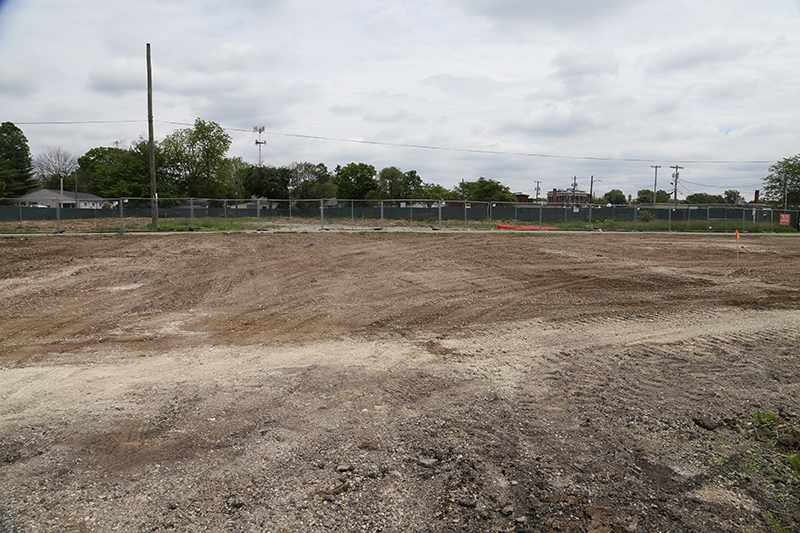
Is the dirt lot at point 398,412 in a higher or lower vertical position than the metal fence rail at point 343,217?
lower

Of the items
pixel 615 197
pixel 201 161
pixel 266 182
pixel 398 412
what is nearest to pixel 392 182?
pixel 266 182

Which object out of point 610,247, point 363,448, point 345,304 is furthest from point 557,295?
point 610,247

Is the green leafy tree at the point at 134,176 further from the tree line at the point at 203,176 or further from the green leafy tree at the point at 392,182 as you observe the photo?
the green leafy tree at the point at 392,182

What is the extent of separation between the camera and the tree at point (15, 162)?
2584 inches

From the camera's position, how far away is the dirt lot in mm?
3230

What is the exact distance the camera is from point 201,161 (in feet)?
211

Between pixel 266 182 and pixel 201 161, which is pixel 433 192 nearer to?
pixel 266 182

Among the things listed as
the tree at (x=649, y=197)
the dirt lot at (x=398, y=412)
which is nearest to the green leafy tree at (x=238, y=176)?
the dirt lot at (x=398, y=412)

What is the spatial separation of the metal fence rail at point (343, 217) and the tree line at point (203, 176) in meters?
22.7

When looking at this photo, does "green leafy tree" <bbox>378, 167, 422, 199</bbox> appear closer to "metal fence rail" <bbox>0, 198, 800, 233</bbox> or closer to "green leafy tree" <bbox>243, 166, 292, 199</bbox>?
"green leafy tree" <bbox>243, 166, 292, 199</bbox>

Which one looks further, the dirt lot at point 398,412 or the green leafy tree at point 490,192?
A: the green leafy tree at point 490,192

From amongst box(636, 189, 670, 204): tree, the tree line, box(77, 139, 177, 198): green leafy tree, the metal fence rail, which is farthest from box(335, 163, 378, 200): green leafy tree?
box(636, 189, 670, 204): tree

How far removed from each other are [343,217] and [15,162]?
6045 centimetres

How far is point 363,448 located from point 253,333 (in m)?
4.36
